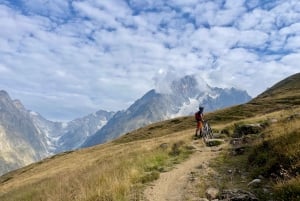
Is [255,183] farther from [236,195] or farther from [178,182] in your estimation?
[178,182]

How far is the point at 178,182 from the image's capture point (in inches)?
654

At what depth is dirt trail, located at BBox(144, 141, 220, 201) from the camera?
14062mm

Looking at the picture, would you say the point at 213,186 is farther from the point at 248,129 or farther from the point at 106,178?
the point at 248,129

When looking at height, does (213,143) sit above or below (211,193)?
above

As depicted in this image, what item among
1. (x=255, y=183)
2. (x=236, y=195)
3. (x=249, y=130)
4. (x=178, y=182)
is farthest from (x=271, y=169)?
(x=249, y=130)

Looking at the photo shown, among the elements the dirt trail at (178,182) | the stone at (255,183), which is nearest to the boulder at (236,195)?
the stone at (255,183)

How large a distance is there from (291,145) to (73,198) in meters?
8.08

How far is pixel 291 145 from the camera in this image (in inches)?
557

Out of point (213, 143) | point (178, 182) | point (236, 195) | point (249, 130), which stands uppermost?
point (249, 130)

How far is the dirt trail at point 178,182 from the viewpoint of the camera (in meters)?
14.1

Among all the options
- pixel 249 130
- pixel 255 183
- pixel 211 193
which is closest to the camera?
pixel 211 193

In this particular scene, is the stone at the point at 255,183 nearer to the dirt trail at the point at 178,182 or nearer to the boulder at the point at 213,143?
the dirt trail at the point at 178,182

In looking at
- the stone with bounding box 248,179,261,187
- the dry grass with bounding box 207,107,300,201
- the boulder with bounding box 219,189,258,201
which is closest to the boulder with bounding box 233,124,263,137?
the dry grass with bounding box 207,107,300,201

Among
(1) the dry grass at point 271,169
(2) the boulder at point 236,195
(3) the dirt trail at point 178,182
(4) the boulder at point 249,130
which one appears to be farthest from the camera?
(4) the boulder at point 249,130
